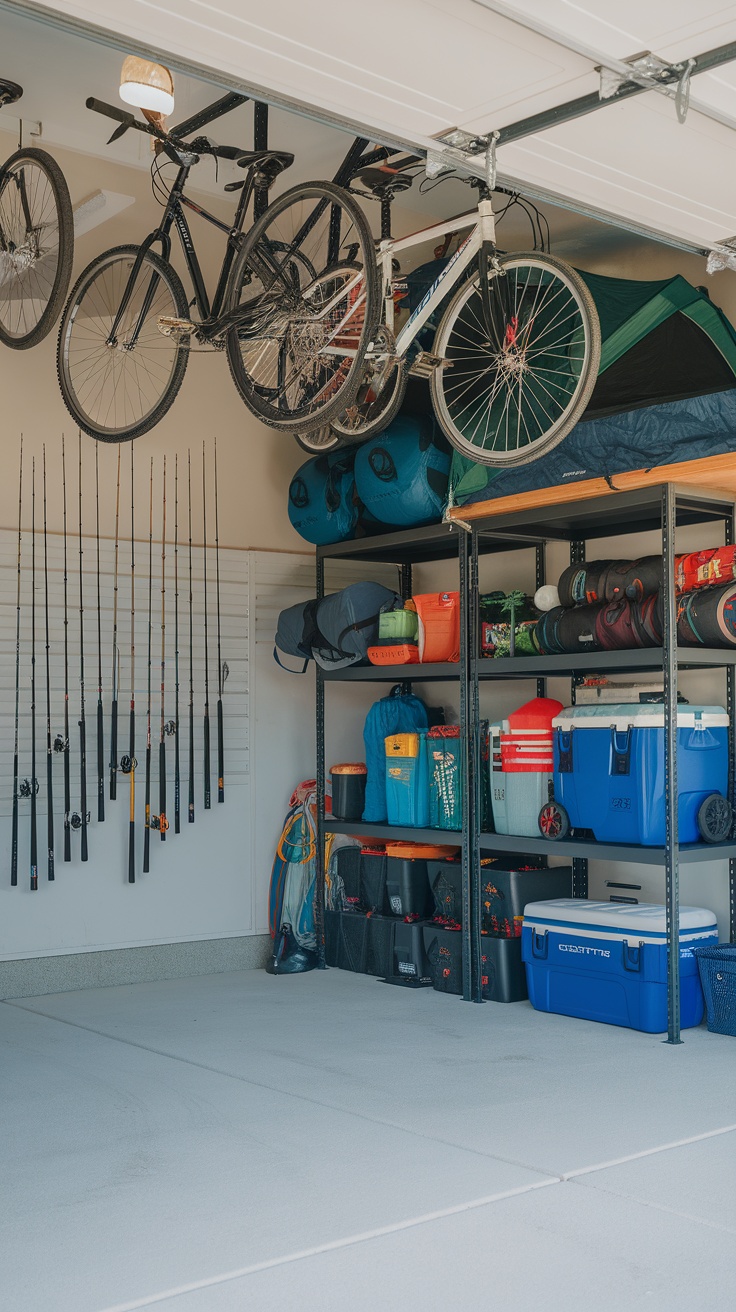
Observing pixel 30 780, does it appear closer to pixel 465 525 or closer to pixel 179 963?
pixel 179 963

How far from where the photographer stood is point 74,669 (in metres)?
5.70

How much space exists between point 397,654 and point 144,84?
107 inches

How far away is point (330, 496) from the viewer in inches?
239

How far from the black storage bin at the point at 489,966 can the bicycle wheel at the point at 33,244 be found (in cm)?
302

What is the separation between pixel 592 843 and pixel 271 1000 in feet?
5.12

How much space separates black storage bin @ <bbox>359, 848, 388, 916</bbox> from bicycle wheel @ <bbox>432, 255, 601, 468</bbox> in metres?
2.06

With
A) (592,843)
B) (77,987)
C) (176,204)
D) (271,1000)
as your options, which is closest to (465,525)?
(592,843)

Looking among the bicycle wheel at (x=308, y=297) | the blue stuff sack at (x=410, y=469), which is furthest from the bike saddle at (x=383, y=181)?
the blue stuff sack at (x=410, y=469)

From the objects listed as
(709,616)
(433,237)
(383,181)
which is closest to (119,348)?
(383,181)

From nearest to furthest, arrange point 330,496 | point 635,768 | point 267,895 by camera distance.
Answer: point 635,768 → point 330,496 → point 267,895

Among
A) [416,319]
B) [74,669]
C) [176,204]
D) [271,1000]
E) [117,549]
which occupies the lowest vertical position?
[271,1000]

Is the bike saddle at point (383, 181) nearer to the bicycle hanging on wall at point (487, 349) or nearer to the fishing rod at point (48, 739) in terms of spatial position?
the bicycle hanging on wall at point (487, 349)

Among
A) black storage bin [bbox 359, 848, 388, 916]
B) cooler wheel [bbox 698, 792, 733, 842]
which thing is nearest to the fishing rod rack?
black storage bin [bbox 359, 848, 388, 916]

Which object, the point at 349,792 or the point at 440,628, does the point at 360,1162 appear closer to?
the point at 440,628
